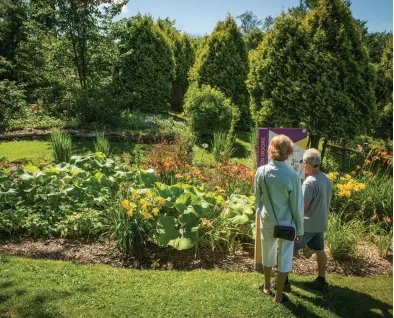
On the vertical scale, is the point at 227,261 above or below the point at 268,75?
below

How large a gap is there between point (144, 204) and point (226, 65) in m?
9.27

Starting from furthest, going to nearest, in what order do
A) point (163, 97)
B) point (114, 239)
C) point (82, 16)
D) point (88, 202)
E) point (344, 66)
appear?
point (163, 97) < point (82, 16) < point (344, 66) < point (88, 202) < point (114, 239)

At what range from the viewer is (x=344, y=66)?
7.23m

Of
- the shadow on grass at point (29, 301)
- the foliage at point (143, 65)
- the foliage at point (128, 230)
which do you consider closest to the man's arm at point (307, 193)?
the foliage at point (128, 230)

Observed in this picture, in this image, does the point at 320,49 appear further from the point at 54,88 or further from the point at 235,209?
the point at 54,88

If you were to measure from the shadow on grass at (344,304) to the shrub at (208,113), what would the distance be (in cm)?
668

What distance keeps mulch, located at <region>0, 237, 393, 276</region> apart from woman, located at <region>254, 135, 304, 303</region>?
901mm

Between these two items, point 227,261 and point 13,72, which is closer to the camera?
point 227,261

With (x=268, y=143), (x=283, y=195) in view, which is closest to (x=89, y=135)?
(x=268, y=143)

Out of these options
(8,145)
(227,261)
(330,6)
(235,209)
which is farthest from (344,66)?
(8,145)

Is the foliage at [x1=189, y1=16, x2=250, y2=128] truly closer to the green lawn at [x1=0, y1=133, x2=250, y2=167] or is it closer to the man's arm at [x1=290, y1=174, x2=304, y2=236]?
the green lawn at [x1=0, y1=133, x2=250, y2=167]

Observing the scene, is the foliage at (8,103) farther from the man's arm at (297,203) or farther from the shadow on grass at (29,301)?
the man's arm at (297,203)

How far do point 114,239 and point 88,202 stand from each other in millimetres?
827

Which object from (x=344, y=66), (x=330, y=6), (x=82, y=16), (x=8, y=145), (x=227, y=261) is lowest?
(x=227, y=261)
